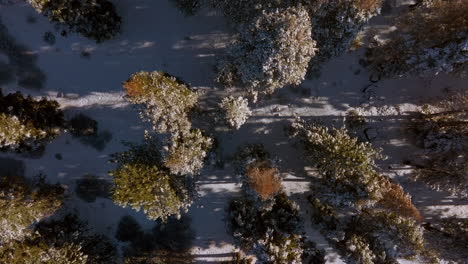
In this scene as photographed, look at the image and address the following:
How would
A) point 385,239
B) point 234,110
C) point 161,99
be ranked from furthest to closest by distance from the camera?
point 385,239, point 234,110, point 161,99

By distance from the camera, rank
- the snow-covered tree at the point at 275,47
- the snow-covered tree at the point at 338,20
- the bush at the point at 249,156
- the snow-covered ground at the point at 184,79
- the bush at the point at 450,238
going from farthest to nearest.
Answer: the snow-covered ground at the point at 184,79 < the bush at the point at 450,238 < the bush at the point at 249,156 < the snow-covered tree at the point at 338,20 < the snow-covered tree at the point at 275,47

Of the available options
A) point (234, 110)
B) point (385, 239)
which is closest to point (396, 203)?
point (385, 239)

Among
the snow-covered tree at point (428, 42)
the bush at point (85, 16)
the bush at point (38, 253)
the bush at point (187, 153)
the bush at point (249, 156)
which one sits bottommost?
the bush at point (38, 253)

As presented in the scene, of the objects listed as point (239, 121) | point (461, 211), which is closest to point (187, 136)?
point (239, 121)

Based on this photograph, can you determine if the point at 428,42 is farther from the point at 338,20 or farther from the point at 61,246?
the point at 61,246

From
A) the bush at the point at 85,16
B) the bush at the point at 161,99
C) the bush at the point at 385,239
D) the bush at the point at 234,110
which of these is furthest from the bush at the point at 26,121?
the bush at the point at 385,239

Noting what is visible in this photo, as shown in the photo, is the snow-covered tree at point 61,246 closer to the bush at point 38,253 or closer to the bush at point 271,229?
the bush at point 38,253

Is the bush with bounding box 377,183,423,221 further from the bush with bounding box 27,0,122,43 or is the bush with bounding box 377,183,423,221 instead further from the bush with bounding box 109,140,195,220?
the bush with bounding box 27,0,122,43
